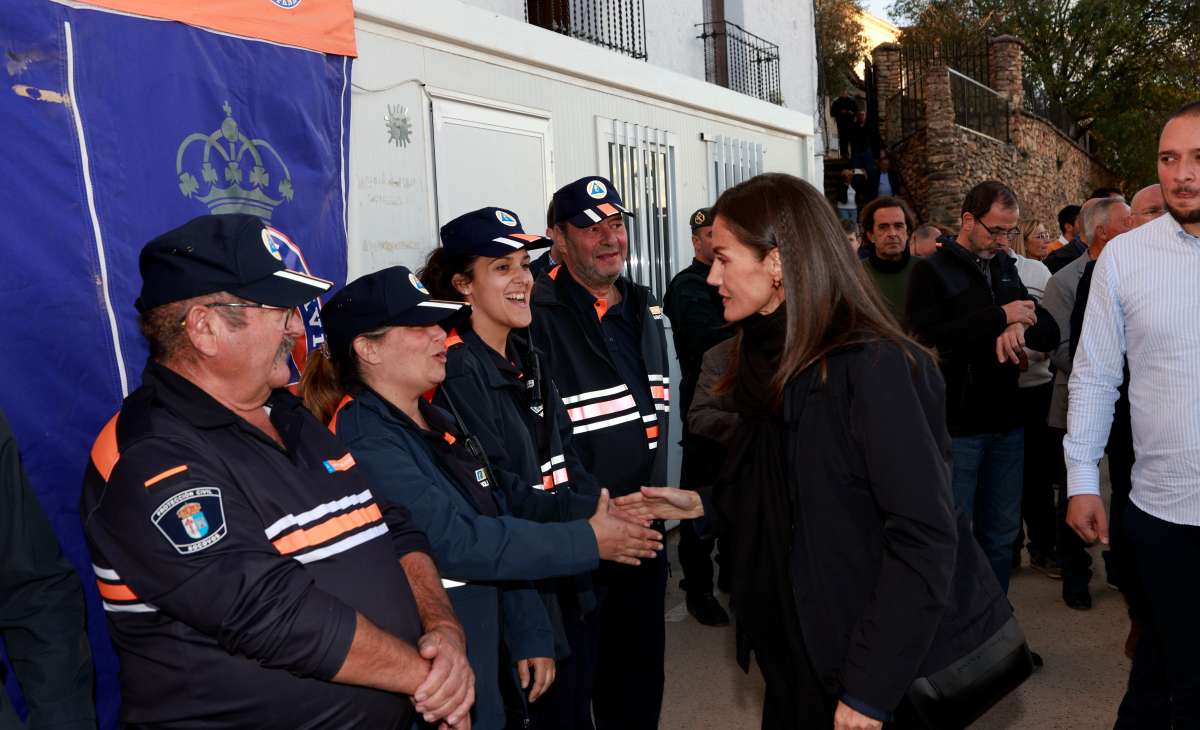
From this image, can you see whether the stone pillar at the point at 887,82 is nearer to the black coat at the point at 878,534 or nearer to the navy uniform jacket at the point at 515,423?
the navy uniform jacket at the point at 515,423

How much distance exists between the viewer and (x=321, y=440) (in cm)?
233

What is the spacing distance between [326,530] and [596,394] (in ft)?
5.52

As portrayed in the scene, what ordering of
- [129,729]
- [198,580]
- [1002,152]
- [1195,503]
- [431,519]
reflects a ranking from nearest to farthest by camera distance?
1. [198,580]
2. [129,729]
3. [431,519]
4. [1195,503]
5. [1002,152]

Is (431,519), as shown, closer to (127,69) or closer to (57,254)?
(57,254)

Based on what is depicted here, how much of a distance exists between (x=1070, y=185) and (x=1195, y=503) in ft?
95.7

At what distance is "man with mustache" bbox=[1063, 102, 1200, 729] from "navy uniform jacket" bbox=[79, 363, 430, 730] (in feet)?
7.08

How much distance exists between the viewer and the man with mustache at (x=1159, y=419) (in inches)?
109

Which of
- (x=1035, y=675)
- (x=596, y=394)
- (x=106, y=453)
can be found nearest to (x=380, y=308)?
(x=106, y=453)

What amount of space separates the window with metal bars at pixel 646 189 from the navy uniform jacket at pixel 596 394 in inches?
122

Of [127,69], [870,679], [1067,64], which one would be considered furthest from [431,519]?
[1067,64]

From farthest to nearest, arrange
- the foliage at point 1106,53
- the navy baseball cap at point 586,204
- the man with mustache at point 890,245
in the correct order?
1. the foliage at point 1106,53
2. the man with mustache at point 890,245
3. the navy baseball cap at point 586,204

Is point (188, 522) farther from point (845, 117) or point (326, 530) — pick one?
point (845, 117)

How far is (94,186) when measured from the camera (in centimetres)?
323

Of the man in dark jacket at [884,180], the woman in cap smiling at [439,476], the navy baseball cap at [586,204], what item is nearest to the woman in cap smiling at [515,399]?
the woman in cap smiling at [439,476]
